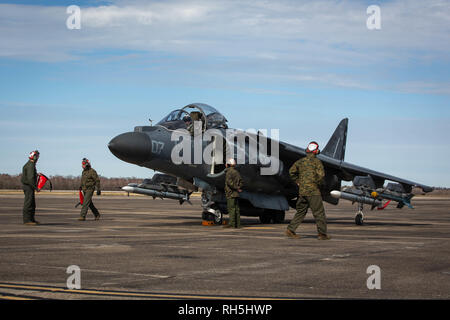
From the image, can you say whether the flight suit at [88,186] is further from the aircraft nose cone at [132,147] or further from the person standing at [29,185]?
the aircraft nose cone at [132,147]

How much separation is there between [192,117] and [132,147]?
9.13 ft

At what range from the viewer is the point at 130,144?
14930 mm

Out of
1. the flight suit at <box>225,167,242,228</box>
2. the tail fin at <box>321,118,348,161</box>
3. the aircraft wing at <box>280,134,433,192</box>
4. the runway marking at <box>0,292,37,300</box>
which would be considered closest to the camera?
the runway marking at <box>0,292,37,300</box>

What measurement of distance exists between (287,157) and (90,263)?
1240 cm

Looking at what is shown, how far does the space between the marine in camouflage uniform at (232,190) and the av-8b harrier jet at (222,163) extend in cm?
74

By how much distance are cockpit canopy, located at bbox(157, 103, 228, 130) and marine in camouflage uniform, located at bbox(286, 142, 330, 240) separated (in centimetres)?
484

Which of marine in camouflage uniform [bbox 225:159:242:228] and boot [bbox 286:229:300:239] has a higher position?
marine in camouflage uniform [bbox 225:159:242:228]

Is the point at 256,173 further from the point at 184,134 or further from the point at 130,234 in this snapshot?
the point at 130,234

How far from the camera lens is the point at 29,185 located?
1678 cm

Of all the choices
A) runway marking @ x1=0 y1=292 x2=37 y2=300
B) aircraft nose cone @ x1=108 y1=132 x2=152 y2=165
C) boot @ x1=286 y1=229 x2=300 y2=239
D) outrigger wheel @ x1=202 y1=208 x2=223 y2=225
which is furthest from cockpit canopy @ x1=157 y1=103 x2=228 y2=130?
runway marking @ x1=0 y1=292 x2=37 y2=300

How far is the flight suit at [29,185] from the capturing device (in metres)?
16.7

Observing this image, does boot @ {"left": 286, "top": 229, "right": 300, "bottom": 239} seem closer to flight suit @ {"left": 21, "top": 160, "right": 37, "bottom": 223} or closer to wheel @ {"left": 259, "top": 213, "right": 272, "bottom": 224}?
wheel @ {"left": 259, "top": 213, "right": 272, "bottom": 224}

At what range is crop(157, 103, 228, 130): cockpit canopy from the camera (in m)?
16.9
